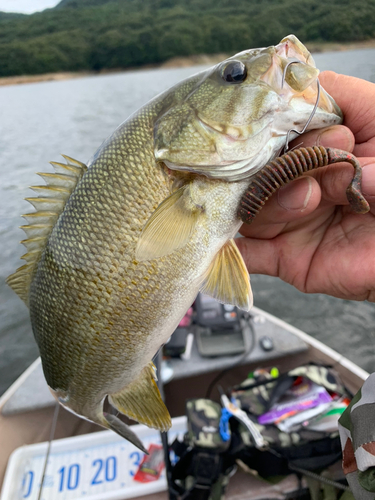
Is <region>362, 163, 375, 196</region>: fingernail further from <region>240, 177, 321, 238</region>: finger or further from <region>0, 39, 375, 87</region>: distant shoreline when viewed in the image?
<region>0, 39, 375, 87</region>: distant shoreline

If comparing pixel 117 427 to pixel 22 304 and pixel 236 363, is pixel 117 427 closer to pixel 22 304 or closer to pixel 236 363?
pixel 236 363

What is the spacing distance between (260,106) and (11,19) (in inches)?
3503

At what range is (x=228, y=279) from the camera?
127 centimetres

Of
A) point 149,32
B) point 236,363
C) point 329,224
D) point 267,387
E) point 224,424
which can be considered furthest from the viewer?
point 149,32

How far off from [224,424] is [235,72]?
2062 mm

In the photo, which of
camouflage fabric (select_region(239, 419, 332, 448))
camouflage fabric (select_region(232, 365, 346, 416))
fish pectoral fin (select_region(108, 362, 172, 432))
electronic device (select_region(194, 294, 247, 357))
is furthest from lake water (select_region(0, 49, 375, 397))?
fish pectoral fin (select_region(108, 362, 172, 432))

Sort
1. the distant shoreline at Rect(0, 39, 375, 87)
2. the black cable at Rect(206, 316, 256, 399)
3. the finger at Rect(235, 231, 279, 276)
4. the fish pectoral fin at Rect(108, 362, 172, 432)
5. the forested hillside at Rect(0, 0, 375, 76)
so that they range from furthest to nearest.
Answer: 1. the distant shoreline at Rect(0, 39, 375, 87)
2. the forested hillside at Rect(0, 0, 375, 76)
3. the black cable at Rect(206, 316, 256, 399)
4. the finger at Rect(235, 231, 279, 276)
5. the fish pectoral fin at Rect(108, 362, 172, 432)

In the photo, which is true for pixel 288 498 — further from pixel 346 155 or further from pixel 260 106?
pixel 260 106

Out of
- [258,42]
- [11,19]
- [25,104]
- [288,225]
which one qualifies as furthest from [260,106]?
[11,19]

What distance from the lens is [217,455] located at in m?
2.05

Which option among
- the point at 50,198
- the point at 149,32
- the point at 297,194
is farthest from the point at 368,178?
the point at 149,32

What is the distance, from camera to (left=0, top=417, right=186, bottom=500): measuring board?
7.63 ft

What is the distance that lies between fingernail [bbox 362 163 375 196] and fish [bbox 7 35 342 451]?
215 millimetres

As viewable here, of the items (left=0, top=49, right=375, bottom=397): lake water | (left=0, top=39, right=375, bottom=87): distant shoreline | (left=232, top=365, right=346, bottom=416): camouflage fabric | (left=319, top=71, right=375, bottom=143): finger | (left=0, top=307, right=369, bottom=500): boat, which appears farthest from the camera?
(left=0, top=39, right=375, bottom=87): distant shoreline
